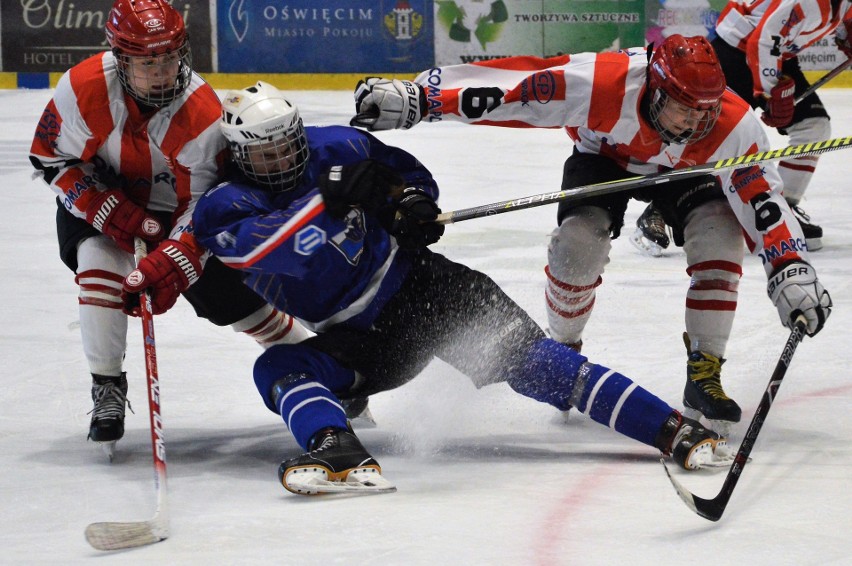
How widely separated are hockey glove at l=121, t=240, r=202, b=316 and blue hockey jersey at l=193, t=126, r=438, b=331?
2.7 inches

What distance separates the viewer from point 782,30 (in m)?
4.91

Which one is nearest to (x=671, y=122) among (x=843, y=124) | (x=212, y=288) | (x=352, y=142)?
(x=352, y=142)

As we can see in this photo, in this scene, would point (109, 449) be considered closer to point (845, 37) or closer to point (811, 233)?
point (811, 233)

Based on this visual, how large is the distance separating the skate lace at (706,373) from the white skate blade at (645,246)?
6.79 ft

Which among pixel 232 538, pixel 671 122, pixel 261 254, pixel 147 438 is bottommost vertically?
pixel 147 438

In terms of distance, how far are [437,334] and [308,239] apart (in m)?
0.43

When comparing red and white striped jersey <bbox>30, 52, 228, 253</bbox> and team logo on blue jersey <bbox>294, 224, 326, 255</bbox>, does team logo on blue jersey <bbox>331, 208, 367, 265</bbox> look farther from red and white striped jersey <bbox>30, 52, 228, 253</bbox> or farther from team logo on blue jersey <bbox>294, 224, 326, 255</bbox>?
red and white striped jersey <bbox>30, 52, 228, 253</bbox>

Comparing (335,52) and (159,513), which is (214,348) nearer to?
(159,513)

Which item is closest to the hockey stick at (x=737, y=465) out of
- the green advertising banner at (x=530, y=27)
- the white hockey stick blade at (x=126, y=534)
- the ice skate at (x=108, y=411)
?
the white hockey stick blade at (x=126, y=534)

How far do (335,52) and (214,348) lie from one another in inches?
264

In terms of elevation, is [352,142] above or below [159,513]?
above

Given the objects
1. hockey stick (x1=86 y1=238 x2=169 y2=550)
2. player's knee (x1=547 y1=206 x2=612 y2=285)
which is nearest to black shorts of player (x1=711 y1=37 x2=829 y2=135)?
player's knee (x1=547 y1=206 x2=612 y2=285)

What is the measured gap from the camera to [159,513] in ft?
7.43

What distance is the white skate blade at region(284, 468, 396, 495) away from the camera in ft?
7.89
